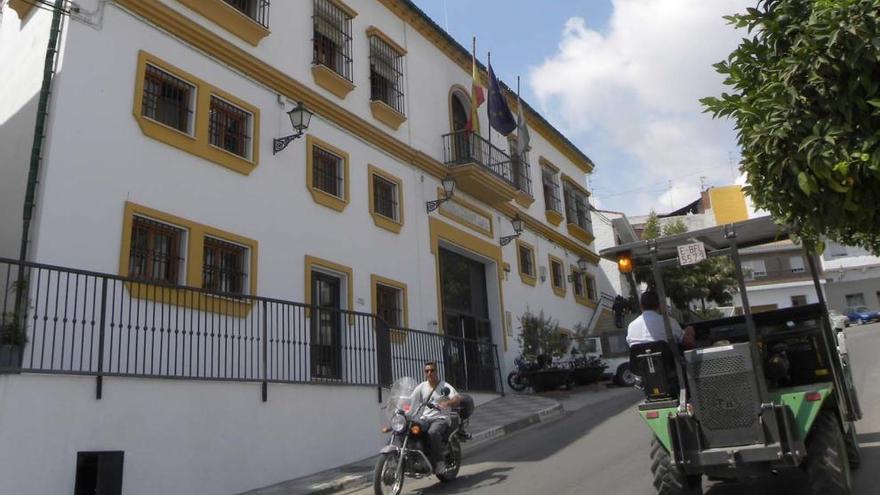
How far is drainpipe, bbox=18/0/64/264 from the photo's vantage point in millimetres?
8719

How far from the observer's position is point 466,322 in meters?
18.2

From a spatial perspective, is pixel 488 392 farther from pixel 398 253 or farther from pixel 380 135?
pixel 380 135

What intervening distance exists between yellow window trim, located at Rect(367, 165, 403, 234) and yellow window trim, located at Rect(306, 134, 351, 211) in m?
0.76

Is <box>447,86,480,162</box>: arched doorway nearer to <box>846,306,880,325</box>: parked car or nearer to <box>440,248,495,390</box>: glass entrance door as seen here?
<box>440,248,495,390</box>: glass entrance door

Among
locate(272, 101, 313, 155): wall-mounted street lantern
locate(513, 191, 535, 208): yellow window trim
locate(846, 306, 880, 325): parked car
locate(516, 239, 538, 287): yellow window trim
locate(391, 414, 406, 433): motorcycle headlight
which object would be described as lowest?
locate(391, 414, 406, 433): motorcycle headlight

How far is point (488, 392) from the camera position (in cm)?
1641

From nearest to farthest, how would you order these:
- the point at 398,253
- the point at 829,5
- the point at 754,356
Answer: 1. the point at 829,5
2. the point at 754,356
3. the point at 398,253

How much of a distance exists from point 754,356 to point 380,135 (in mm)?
10844

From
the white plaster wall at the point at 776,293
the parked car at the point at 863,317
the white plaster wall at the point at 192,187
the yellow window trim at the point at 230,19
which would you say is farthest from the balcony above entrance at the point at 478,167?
the white plaster wall at the point at 776,293

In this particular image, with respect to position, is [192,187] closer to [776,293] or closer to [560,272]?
[560,272]

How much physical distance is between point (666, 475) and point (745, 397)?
36.7 inches

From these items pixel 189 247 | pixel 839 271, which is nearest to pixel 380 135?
pixel 189 247

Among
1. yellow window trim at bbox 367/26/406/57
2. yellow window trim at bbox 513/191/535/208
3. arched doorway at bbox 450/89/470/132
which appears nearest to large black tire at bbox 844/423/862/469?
yellow window trim at bbox 367/26/406/57

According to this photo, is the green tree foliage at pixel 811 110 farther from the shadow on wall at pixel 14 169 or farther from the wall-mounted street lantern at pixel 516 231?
the wall-mounted street lantern at pixel 516 231
